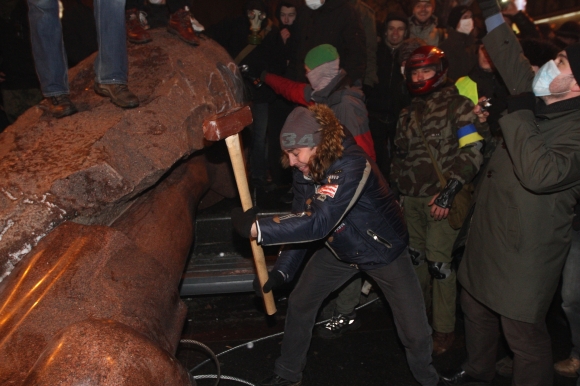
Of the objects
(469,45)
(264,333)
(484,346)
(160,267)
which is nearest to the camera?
(160,267)

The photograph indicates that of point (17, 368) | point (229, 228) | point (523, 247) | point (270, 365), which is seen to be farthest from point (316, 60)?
point (17, 368)

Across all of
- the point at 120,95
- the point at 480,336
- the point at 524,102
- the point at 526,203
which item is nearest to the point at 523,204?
the point at 526,203

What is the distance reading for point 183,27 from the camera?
402 centimetres

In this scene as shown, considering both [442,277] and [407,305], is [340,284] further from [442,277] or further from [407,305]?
[442,277]

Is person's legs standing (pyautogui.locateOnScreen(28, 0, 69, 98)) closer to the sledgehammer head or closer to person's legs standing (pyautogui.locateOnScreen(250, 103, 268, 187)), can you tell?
the sledgehammer head

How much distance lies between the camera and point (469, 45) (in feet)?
16.8

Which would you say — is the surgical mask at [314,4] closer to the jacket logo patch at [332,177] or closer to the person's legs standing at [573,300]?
the jacket logo patch at [332,177]

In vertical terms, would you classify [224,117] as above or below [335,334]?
above

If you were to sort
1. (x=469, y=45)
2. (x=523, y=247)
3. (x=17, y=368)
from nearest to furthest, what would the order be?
1. (x=17, y=368)
2. (x=523, y=247)
3. (x=469, y=45)

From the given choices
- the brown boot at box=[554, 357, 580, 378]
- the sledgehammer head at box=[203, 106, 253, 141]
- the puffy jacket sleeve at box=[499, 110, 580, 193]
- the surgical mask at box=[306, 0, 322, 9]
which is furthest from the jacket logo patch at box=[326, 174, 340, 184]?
the surgical mask at box=[306, 0, 322, 9]

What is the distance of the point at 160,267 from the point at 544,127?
223 centimetres

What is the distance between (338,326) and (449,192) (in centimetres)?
150

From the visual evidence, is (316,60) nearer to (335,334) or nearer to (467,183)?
(467,183)

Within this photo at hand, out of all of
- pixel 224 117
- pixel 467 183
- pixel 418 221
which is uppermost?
pixel 224 117
